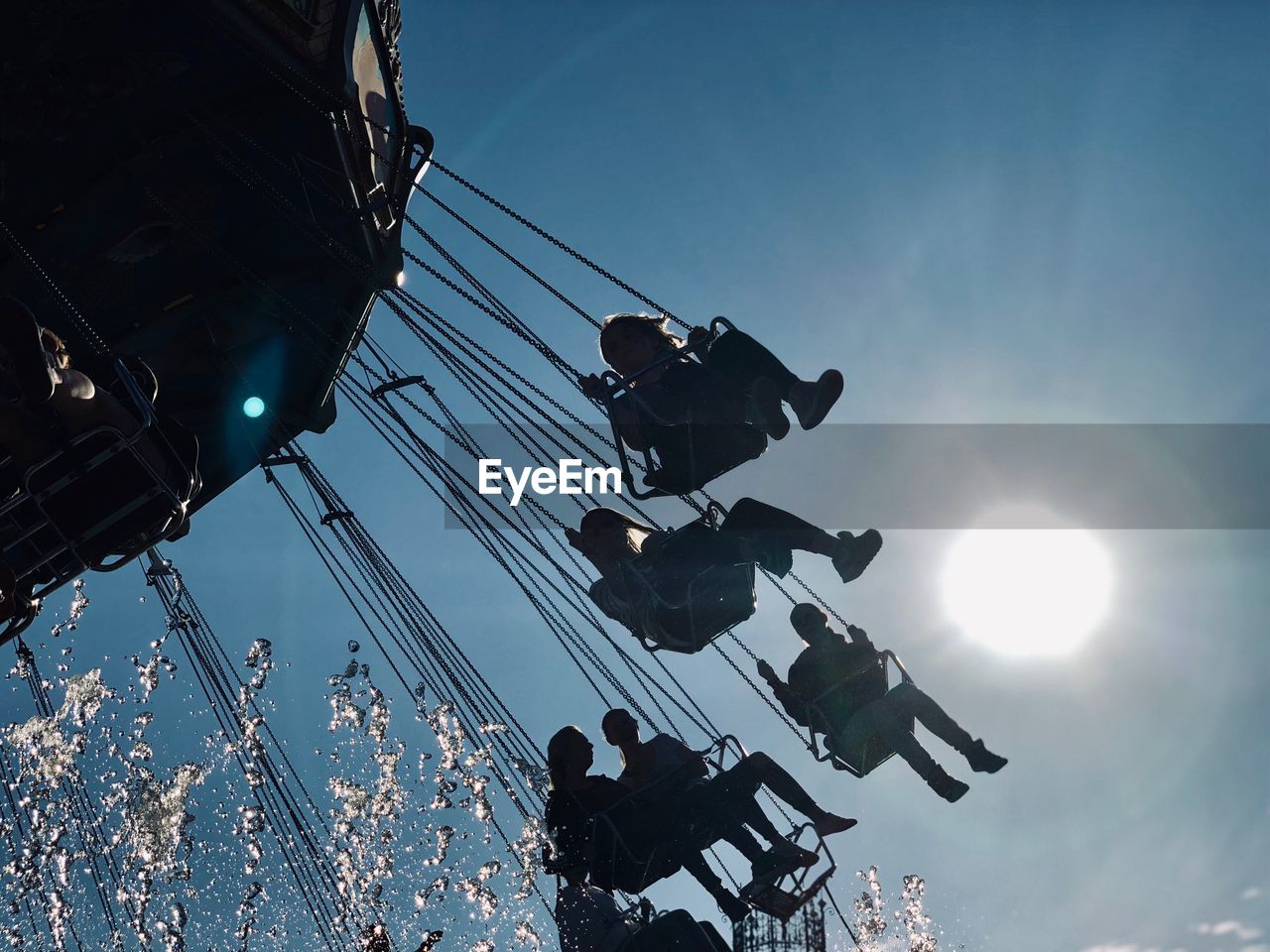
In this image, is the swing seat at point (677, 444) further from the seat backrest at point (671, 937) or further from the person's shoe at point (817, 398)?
the seat backrest at point (671, 937)

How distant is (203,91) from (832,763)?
8396 mm

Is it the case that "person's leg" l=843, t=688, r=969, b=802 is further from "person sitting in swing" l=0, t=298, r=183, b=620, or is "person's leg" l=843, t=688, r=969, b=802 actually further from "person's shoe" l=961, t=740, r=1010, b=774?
"person sitting in swing" l=0, t=298, r=183, b=620

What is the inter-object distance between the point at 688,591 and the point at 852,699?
5.33ft

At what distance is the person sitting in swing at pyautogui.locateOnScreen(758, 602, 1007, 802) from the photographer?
645 cm

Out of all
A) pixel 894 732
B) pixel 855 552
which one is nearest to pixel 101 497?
pixel 855 552

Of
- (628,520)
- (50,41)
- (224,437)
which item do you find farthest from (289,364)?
(628,520)

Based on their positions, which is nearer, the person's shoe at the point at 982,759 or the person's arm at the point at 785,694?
the person's shoe at the point at 982,759

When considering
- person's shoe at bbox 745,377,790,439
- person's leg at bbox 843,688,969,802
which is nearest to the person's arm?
person's leg at bbox 843,688,969,802

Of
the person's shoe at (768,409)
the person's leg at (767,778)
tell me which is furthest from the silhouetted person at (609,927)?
the person's shoe at (768,409)

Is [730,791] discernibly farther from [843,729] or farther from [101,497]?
[101,497]

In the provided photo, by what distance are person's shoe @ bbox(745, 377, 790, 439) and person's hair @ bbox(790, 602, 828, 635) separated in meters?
1.99

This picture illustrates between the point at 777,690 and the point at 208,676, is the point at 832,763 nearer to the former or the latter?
the point at 777,690

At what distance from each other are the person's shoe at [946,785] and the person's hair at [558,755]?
2607 millimetres

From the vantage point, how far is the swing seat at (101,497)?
506cm
